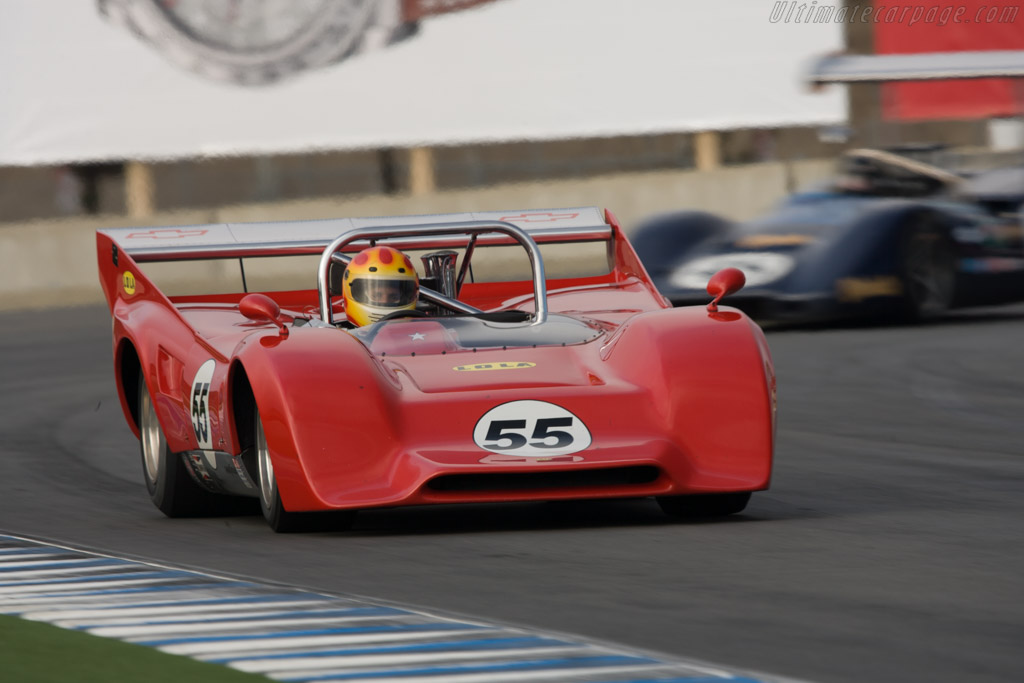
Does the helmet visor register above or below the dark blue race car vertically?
above

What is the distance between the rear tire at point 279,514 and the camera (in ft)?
19.3

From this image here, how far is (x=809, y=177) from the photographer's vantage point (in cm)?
2441

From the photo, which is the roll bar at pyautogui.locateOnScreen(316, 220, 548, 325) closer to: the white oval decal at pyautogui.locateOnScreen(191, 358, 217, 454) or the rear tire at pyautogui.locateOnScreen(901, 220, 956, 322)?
the white oval decal at pyautogui.locateOnScreen(191, 358, 217, 454)

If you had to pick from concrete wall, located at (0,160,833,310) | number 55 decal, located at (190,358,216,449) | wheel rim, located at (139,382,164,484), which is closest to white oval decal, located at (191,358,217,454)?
number 55 decal, located at (190,358,216,449)

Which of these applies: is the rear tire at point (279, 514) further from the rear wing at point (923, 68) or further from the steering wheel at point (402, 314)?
the rear wing at point (923, 68)

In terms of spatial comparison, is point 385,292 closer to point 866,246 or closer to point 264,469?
point 264,469

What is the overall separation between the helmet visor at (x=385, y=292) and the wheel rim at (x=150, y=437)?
877mm

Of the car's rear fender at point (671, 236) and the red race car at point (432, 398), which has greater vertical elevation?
the red race car at point (432, 398)

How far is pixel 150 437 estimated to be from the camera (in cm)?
712

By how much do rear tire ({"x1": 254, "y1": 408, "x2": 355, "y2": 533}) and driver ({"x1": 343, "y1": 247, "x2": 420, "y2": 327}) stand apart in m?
0.82

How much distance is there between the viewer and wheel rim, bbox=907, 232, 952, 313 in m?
13.6

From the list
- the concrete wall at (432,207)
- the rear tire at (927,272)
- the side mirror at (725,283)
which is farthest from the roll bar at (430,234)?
the concrete wall at (432,207)

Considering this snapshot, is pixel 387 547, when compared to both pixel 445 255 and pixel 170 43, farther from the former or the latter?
pixel 170 43

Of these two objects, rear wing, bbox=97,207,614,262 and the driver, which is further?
rear wing, bbox=97,207,614,262
